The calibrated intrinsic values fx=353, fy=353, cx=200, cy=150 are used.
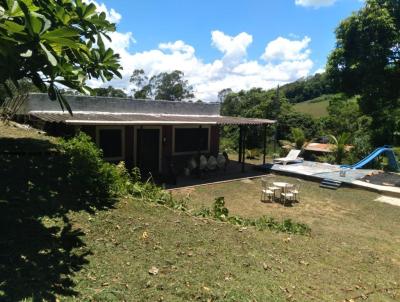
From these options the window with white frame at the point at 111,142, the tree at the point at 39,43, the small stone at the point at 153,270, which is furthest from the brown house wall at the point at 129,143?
the small stone at the point at 153,270

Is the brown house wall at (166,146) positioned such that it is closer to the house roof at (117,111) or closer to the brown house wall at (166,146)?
the brown house wall at (166,146)

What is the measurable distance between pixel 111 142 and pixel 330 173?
10597 mm

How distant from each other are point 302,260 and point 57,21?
5.23m

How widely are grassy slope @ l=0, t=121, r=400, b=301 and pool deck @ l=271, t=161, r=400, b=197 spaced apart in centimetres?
707

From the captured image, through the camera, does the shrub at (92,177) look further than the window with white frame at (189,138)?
No

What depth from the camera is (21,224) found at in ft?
16.4

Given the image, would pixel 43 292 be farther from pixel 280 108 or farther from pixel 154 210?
pixel 280 108

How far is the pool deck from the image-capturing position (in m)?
14.7

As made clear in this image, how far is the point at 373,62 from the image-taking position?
65.3ft

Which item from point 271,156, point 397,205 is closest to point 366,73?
point 271,156

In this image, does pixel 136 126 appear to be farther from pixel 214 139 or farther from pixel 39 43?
pixel 39 43

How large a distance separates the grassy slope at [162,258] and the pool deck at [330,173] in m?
7.07

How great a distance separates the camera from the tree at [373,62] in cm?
1938

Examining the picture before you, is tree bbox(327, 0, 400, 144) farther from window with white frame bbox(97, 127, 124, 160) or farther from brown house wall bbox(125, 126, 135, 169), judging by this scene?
window with white frame bbox(97, 127, 124, 160)
